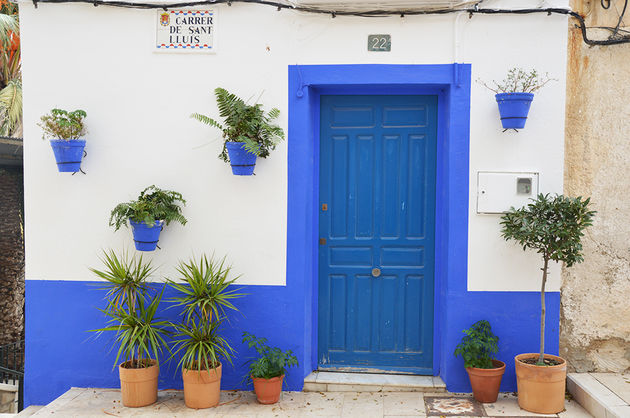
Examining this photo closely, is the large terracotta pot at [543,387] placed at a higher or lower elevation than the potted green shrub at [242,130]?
lower

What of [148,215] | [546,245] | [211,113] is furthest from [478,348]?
[211,113]

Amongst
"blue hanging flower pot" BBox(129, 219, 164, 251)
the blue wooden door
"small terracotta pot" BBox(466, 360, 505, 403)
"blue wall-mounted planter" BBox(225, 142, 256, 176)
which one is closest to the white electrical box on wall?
the blue wooden door

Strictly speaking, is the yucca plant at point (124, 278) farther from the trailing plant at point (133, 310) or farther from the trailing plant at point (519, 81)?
the trailing plant at point (519, 81)

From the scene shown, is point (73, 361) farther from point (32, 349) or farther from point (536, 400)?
point (536, 400)

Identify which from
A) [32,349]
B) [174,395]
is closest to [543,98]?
[174,395]

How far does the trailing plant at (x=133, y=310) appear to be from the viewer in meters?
4.46

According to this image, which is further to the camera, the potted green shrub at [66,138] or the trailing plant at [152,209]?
the potted green shrub at [66,138]

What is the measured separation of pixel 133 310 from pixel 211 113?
1640 millimetres

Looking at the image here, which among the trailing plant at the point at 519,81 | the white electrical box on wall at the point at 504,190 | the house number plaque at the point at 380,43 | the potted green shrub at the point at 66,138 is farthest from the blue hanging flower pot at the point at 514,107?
the potted green shrub at the point at 66,138

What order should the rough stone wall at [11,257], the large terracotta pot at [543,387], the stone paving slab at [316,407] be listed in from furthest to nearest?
1. the rough stone wall at [11,257]
2. the stone paving slab at [316,407]
3. the large terracotta pot at [543,387]

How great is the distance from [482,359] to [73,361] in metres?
3.27

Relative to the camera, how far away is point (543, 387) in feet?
13.9

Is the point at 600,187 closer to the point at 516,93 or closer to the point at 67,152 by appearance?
the point at 516,93

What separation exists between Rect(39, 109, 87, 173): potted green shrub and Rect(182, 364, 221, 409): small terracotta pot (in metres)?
1.83
